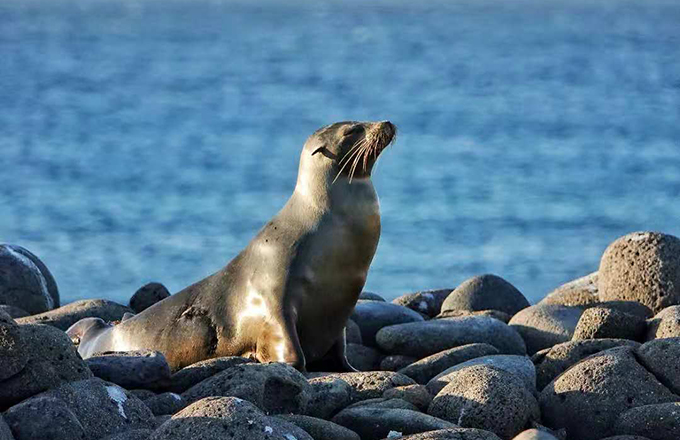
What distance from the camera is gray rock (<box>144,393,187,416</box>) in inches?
309

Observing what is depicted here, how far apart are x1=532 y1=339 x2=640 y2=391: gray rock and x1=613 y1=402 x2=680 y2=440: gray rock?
139 centimetres

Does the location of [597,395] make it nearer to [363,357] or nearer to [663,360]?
[663,360]

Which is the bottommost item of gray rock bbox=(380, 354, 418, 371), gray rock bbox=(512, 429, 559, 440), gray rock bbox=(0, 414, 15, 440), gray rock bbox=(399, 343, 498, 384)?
gray rock bbox=(380, 354, 418, 371)

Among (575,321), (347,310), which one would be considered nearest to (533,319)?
(575,321)

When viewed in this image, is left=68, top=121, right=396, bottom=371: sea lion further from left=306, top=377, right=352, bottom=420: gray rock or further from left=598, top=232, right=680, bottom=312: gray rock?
left=598, top=232, right=680, bottom=312: gray rock

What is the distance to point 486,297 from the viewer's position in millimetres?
13789

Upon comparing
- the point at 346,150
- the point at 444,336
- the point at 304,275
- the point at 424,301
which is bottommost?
the point at 424,301

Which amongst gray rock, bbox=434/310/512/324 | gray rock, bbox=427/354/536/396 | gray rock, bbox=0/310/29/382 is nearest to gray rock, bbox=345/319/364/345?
gray rock, bbox=434/310/512/324

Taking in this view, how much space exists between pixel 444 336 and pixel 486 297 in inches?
Result: 108

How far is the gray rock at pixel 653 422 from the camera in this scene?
25.0ft

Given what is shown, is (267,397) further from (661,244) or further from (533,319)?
(661,244)

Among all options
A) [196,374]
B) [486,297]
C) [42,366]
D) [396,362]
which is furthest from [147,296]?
[42,366]

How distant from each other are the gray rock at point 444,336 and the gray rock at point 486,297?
221cm

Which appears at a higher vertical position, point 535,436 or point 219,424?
point 219,424
